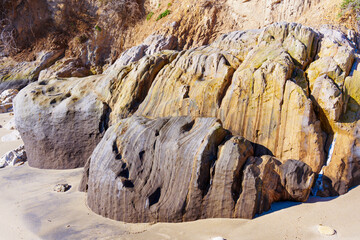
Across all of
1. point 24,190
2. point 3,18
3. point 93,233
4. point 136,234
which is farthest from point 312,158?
point 3,18

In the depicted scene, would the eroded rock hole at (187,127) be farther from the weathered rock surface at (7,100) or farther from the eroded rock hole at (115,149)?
the weathered rock surface at (7,100)

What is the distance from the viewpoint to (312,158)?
4266 millimetres

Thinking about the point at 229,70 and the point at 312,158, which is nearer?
the point at 312,158

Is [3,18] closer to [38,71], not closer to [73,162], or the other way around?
[38,71]

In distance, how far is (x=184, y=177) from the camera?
392cm

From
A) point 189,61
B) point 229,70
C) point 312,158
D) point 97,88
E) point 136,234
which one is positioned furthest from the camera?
point 97,88

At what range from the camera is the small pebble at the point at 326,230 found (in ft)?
11.0

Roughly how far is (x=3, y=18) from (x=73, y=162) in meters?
12.2

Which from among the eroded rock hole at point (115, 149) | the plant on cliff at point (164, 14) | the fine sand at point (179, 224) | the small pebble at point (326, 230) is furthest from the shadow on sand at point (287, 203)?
the plant on cliff at point (164, 14)

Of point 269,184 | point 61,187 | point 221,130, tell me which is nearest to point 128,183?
point 221,130

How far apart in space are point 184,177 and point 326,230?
5.78 feet

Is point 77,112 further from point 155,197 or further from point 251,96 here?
point 251,96

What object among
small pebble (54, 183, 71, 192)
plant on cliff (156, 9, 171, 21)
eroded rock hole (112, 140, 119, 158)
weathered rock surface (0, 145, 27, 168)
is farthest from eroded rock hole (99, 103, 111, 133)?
plant on cliff (156, 9, 171, 21)

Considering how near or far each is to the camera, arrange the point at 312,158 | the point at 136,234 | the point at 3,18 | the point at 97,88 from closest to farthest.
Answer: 1. the point at 136,234
2. the point at 312,158
3. the point at 97,88
4. the point at 3,18
